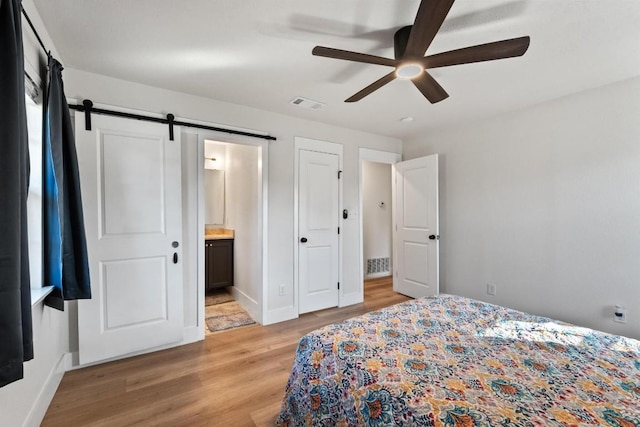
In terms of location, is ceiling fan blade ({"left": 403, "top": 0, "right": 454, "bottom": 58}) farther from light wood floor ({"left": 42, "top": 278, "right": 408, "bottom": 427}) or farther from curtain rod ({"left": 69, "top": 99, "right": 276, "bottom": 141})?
light wood floor ({"left": 42, "top": 278, "right": 408, "bottom": 427})

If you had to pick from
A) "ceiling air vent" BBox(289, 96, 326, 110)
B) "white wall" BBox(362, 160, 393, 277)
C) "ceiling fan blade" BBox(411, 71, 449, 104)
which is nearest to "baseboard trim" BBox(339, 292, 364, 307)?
"white wall" BBox(362, 160, 393, 277)

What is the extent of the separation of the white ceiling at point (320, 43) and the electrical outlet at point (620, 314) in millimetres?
1978

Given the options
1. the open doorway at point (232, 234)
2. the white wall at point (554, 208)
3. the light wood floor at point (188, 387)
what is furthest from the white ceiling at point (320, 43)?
the light wood floor at point (188, 387)

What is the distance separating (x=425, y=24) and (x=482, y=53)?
45 centimetres

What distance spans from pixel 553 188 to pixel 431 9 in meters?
2.55

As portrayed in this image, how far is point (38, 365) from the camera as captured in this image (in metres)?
1.73

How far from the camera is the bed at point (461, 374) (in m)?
1.00

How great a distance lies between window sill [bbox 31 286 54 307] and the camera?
1.54 metres

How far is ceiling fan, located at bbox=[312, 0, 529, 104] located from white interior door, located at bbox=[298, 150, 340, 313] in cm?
173

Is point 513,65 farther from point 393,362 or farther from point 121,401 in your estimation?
point 121,401

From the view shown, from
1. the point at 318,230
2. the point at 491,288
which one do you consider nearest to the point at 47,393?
the point at 318,230

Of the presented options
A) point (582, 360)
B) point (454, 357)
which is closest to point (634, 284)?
point (582, 360)

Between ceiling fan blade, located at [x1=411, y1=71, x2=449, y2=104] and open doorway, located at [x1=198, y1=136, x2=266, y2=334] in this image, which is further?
open doorway, located at [x1=198, y1=136, x2=266, y2=334]

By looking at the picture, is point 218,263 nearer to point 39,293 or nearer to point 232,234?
point 232,234
